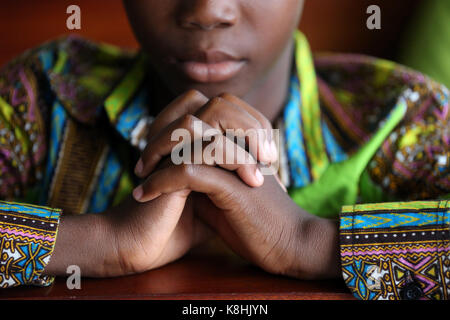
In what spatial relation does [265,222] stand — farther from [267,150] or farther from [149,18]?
[149,18]

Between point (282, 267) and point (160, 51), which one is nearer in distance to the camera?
point (282, 267)

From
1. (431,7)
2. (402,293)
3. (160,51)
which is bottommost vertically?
(402,293)

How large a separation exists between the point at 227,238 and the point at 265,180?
Answer: 72 millimetres

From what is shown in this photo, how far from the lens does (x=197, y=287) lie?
1.60ft

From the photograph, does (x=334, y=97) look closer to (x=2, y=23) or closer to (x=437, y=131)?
(x=437, y=131)

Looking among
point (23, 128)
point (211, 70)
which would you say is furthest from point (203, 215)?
point (23, 128)

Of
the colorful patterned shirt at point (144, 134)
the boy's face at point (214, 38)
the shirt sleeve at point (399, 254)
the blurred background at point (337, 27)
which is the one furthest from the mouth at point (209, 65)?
the blurred background at point (337, 27)

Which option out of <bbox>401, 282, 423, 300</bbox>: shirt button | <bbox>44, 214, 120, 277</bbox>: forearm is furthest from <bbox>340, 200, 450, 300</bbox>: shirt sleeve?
<bbox>44, 214, 120, 277</bbox>: forearm

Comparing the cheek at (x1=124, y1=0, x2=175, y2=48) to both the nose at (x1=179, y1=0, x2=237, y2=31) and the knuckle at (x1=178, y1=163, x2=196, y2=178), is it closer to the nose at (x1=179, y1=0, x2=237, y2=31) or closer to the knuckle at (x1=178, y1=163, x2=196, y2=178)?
the nose at (x1=179, y1=0, x2=237, y2=31)

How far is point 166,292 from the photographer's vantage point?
0.48 m

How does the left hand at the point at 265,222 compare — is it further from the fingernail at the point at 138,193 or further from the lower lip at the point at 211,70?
the lower lip at the point at 211,70

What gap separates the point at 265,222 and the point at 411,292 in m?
0.14

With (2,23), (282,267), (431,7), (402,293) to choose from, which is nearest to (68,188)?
(282,267)

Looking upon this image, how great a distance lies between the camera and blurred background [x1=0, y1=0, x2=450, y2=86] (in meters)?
1.07
